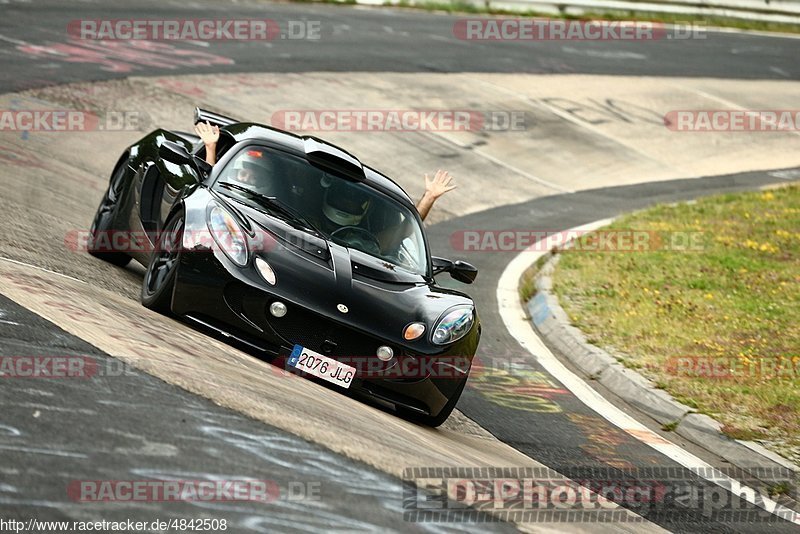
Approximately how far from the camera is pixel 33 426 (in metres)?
4.58

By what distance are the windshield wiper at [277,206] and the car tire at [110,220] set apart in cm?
175

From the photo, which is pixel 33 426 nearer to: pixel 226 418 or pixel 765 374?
pixel 226 418

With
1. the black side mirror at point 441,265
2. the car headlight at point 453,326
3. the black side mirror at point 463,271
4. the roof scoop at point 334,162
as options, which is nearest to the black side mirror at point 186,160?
the roof scoop at point 334,162

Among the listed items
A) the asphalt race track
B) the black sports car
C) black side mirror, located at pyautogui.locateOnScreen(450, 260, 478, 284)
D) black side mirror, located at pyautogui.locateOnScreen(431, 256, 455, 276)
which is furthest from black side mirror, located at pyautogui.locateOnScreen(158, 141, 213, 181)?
black side mirror, located at pyautogui.locateOnScreen(450, 260, 478, 284)

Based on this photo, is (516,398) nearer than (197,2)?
Yes

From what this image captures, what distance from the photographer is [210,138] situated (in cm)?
842

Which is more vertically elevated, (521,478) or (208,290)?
(208,290)

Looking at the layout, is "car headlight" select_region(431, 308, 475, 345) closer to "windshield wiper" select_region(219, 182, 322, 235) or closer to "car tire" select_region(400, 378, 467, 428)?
"car tire" select_region(400, 378, 467, 428)

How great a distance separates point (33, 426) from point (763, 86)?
24.7m

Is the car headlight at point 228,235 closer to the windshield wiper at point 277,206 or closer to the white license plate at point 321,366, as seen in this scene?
the windshield wiper at point 277,206

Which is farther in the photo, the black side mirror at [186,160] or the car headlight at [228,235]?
the black side mirror at [186,160]

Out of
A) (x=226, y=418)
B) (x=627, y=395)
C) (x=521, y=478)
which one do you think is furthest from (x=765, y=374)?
(x=226, y=418)

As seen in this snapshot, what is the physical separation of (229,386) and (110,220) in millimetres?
3911

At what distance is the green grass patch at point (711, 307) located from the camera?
8.45m
